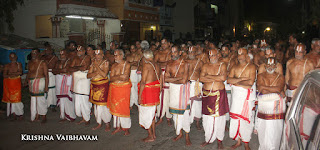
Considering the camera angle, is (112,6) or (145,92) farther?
(112,6)

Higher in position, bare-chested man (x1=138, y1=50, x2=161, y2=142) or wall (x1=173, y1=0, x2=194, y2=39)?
wall (x1=173, y1=0, x2=194, y2=39)

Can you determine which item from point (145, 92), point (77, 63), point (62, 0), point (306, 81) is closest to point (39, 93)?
point (77, 63)

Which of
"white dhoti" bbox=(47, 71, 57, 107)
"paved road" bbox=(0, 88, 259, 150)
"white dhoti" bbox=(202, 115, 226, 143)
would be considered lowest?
"paved road" bbox=(0, 88, 259, 150)

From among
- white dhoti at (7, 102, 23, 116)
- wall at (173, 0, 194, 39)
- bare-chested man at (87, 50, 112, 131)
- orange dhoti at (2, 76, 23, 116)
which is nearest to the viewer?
bare-chested man at (87, 50, 112, 131)

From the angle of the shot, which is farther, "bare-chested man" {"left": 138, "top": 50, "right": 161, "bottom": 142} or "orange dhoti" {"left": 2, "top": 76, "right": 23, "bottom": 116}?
"orange dhoti" {"left": 2, "top": 76, "right": 23, "bottom": 116}

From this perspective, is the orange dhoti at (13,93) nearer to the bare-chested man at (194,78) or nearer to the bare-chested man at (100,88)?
the bare-chested man at (100,88)

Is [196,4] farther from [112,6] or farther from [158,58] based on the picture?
[158,58]

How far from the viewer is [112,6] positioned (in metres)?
20.6

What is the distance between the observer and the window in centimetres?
1745

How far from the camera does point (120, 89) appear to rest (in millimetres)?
6074

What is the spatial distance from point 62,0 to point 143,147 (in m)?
14.2

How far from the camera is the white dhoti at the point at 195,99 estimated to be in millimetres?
Answer: 6273

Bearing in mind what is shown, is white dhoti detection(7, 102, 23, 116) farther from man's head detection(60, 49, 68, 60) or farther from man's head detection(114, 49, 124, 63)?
man's head detection(114, 49, 124, 63)

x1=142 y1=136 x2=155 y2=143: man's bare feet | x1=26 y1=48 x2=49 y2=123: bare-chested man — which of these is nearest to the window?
x1=26 y1=48 x2=49 y2=123: bare-chested man
